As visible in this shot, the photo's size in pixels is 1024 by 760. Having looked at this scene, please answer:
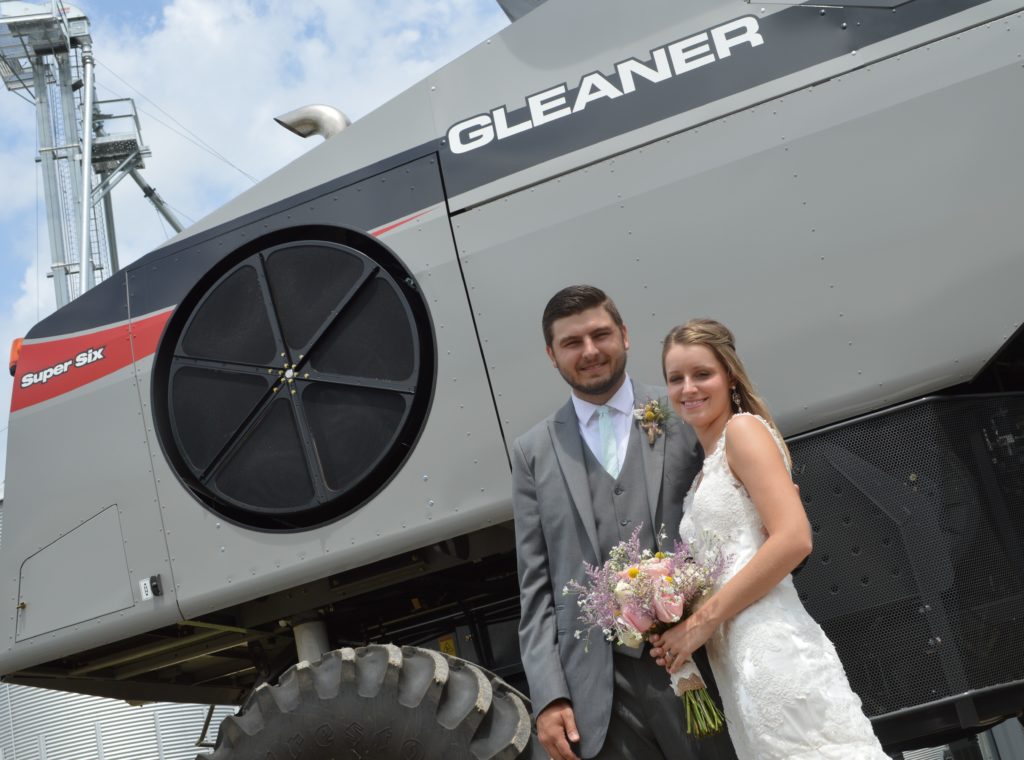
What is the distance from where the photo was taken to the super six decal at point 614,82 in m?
4.16

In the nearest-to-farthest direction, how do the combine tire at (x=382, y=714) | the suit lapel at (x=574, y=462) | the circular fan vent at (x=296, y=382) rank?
the suit lapel at (x=574, y=462) → the combine tire at (x=382, y=714) → the circular fan vent at (x=296, y=382)

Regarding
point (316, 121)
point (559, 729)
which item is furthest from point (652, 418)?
point (316, 121)

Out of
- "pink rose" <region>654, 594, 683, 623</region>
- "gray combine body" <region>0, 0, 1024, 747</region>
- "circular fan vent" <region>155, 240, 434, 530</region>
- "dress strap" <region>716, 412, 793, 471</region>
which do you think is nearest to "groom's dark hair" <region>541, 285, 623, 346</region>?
"dress strap" <region>716, 412, 793, 471</region>

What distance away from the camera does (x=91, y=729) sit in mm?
11070

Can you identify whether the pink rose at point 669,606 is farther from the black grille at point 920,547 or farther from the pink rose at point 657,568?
the black grille at point 920,547

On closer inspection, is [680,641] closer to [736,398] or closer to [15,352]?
[736,398]

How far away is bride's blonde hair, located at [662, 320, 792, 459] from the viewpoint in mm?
2936

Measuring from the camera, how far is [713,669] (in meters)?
2.83

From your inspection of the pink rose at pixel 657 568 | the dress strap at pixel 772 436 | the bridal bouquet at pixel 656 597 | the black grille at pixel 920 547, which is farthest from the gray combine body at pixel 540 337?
the pink rose at pixel 657 568

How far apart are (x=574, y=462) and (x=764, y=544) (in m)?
0.68

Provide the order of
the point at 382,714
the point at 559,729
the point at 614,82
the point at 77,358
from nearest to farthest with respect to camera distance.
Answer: the point at 559,729, the point at 382,714, the point at 614,82, the point at 77,358

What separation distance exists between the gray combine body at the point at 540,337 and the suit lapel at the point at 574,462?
2.95 feet

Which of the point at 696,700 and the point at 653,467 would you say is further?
the point at 653,467

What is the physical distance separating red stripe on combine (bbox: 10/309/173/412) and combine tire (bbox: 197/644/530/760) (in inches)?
63.8
